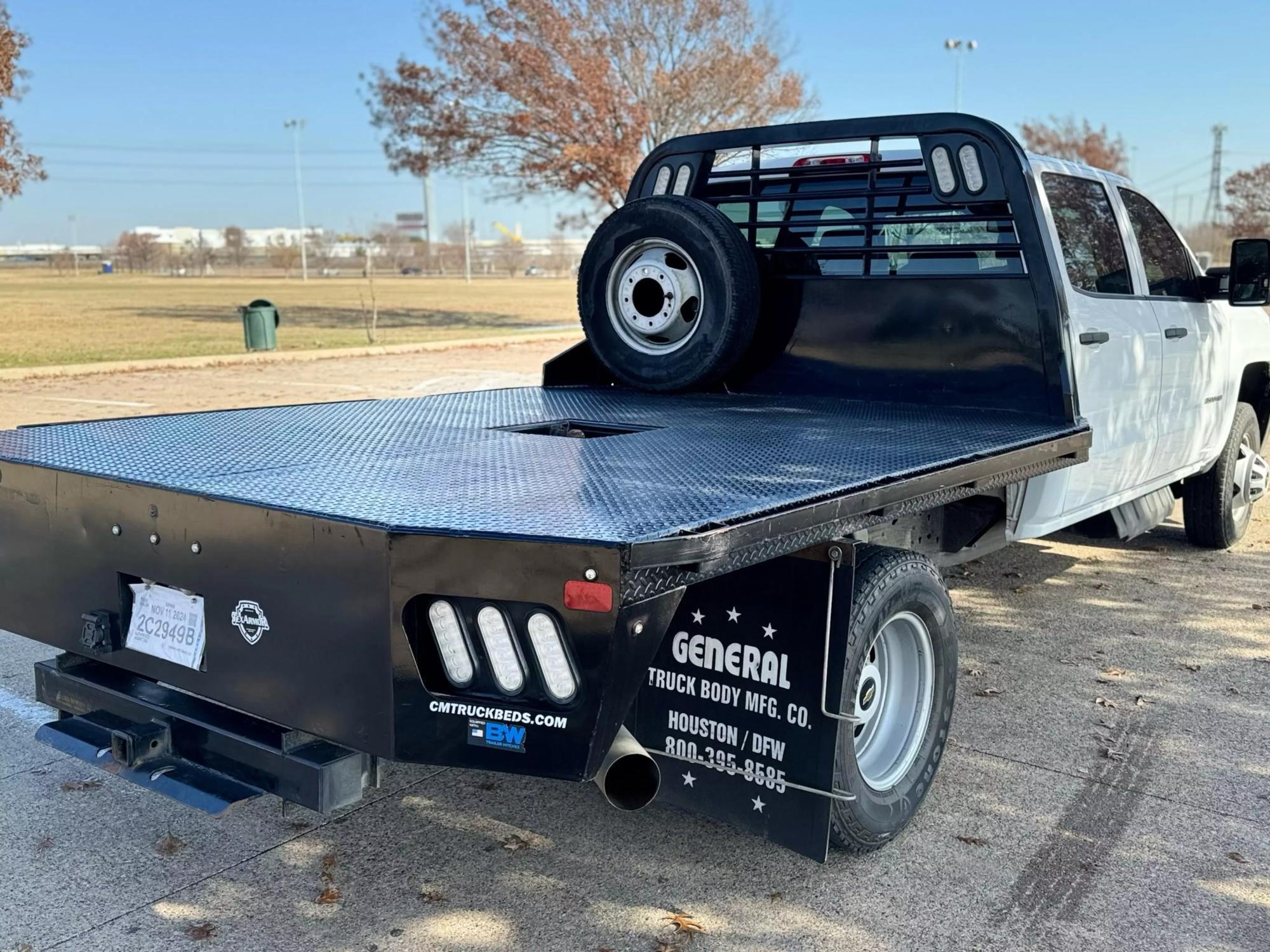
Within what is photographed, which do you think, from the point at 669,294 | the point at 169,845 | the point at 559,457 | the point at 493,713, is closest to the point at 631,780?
the point at 493,713

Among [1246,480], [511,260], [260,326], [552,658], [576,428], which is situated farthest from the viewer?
[511,260]

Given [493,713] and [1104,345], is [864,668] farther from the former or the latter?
[1104,345]

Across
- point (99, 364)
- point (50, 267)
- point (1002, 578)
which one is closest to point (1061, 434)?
point (1002, 578)

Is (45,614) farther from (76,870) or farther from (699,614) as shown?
(699,614)

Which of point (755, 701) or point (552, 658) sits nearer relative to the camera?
point (552, 658)

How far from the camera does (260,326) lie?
19.2 m

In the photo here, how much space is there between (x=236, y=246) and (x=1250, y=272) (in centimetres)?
9975

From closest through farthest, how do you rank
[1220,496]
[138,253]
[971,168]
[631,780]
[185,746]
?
[631,780] → [185,746] → [971,168] → [1220,496] → [138,253]

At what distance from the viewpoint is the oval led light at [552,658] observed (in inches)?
92.4

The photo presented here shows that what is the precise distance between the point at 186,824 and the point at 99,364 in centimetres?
1495

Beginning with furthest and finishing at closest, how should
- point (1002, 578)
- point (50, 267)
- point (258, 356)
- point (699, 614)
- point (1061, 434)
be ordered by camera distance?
1. point (50, 267)
2. point (258, 356)
3. point (1002, 578)
4. point (1061, 434)
5. point (699, 614)

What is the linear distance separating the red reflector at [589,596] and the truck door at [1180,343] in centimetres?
395

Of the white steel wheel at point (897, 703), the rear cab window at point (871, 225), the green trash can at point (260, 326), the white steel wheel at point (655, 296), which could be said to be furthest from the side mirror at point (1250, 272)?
the green trash can at point (260, 326)

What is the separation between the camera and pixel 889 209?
4.89 meters
